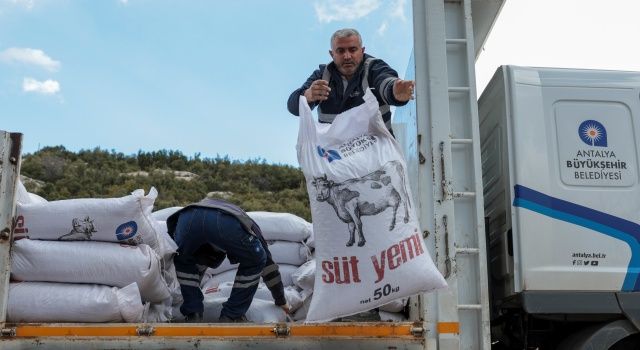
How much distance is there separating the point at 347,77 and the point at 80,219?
5.40 ft

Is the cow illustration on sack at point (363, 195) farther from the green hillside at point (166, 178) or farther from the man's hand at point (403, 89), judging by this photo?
the green hillside at point (166, 178)

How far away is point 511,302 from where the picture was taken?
3.69 m

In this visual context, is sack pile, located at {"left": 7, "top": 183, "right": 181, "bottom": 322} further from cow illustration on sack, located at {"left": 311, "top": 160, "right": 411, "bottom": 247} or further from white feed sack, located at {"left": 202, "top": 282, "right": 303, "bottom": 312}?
cow illustration on sack, located at {"left": 311, "top": 160, "right": 411, "bottom": 247}

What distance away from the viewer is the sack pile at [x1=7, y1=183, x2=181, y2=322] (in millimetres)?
3344

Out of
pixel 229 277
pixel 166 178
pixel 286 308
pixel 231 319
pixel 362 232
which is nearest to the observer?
pixel 362 232

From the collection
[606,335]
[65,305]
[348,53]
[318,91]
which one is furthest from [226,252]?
[606,335]

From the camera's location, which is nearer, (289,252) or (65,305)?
(65,305)

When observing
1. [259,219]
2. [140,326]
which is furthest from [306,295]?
[140,326]

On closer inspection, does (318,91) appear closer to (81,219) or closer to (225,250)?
(225,250)

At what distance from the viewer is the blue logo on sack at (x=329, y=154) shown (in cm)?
329

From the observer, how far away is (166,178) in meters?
19.7

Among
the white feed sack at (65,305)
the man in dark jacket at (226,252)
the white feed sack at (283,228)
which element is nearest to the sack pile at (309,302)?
the man in dark jacket at (226,252)

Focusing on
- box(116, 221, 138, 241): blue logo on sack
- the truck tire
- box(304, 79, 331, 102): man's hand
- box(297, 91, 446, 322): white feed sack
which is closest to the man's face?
box(304, 79, 331, 102): man's hand

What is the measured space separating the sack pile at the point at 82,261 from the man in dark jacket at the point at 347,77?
108 cm
